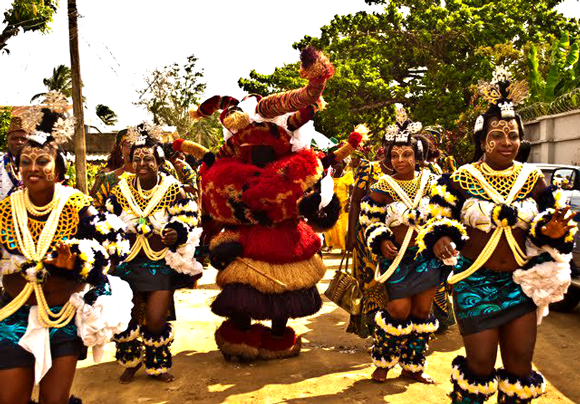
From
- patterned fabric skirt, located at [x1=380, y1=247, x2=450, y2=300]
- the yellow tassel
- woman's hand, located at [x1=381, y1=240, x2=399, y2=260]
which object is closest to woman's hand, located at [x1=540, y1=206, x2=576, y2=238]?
woman's hand, located at [x1=381, y1=240, x2=399, y2=260]

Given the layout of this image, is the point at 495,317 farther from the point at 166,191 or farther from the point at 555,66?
the point at 555,66

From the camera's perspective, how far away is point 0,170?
499 centimetres

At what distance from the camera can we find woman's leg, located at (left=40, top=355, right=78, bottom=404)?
137 inches

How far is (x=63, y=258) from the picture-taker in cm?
345

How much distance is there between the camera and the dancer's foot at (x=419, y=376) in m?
5.39

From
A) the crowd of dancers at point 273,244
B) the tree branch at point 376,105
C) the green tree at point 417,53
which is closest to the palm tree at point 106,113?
the green tree at point 417,53

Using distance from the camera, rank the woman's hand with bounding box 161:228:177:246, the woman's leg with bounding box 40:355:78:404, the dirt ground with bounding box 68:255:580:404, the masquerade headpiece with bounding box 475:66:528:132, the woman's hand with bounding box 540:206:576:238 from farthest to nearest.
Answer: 1. the woman's hand with bounding box 161:228:177:246
2. the dirt ground with bounding box 68:255:580:404
3. the masquerade headpiece with bounding box 475:66:528:132
4. the woman's hand with bounding box 540:206:576:238
5. the woman's leg with bounding box 40:355:78:404

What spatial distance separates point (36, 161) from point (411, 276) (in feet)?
10.7

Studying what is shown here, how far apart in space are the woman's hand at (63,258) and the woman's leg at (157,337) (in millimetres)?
2086

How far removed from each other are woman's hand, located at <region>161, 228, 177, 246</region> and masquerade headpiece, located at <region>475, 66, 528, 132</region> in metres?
2.68

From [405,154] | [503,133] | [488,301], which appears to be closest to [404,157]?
[405,154]

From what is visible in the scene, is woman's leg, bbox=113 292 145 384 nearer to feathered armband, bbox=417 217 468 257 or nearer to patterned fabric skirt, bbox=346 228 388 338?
patterned fabric skirt, bbox=346 228 388 338

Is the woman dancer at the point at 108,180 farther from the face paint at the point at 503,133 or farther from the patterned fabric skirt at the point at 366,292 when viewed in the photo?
the face paint at the point at 503,133

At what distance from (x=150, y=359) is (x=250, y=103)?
2679 millimetres
